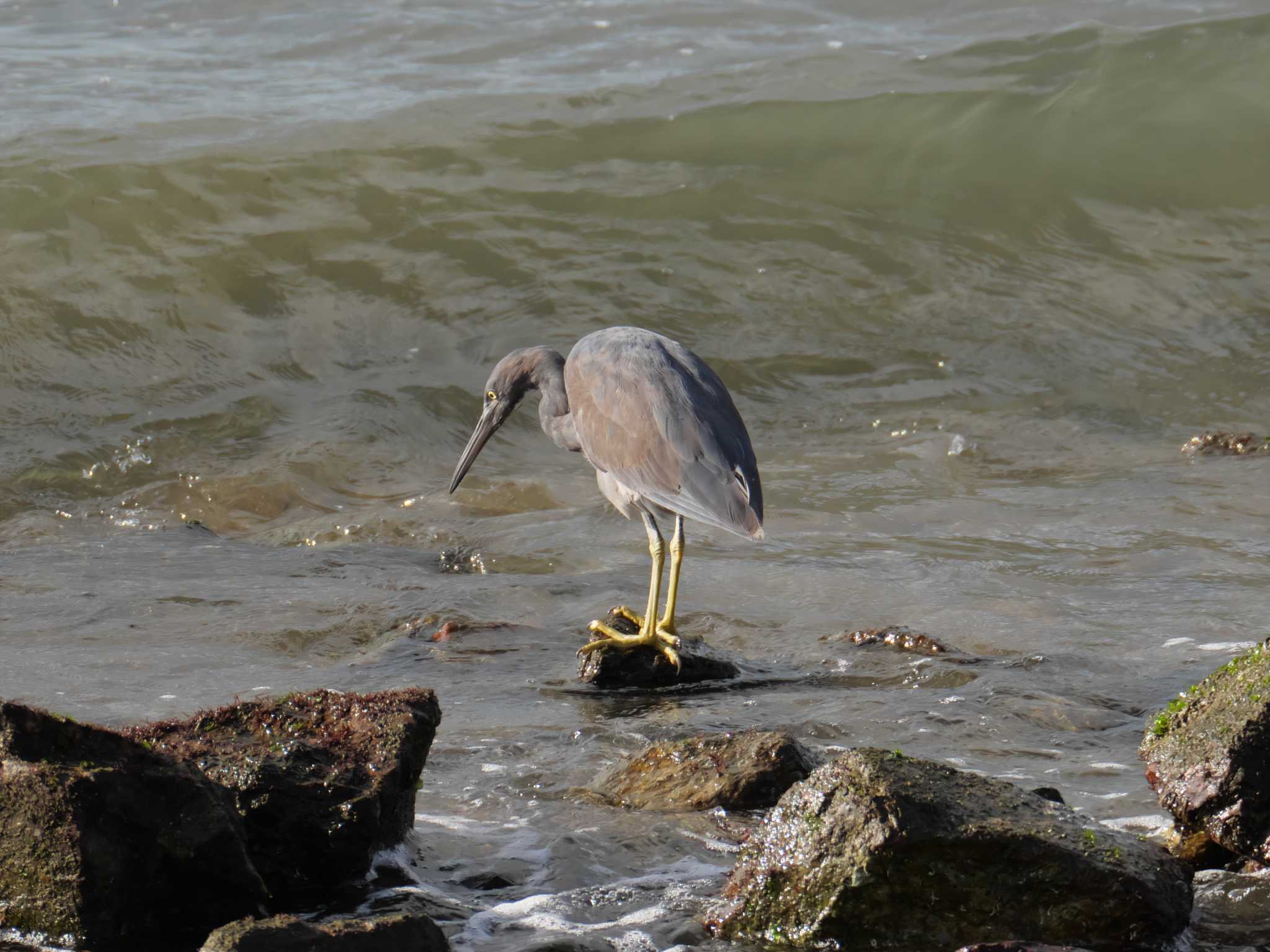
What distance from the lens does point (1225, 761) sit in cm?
260

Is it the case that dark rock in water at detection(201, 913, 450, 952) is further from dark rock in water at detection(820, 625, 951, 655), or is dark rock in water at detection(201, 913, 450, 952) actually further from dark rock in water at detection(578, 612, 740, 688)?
dark rock in water at detection(820, 625, 951, 655)

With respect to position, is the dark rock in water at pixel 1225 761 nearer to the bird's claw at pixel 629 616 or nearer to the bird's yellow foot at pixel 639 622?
the bird's yellow foot at pixel 639 622

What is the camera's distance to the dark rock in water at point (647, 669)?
4.07 meters

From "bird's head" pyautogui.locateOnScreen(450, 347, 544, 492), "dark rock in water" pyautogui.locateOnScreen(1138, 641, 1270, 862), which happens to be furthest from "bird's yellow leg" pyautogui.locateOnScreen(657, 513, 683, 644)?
"dark rock in water" pyautogui.locateOnScreen(1138, 641, 1270, 862)

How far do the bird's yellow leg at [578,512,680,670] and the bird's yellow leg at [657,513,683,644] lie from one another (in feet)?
0.13

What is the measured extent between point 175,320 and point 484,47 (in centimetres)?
496

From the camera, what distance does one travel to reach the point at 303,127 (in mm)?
10469

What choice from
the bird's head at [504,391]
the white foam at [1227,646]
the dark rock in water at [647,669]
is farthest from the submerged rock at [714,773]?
the bird's head at [504,391]

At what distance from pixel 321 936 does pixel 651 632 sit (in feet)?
7.13

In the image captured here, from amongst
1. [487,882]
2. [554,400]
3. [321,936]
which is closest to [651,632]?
[554,400]

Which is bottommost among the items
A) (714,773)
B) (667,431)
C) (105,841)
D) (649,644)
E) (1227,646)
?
(1227,646)

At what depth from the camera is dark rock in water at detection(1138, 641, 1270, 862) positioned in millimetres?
2588

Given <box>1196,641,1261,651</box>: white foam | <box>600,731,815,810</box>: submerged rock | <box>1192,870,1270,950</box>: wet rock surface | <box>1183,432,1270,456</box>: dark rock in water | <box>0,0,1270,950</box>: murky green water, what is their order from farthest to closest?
<box>1183,432,1270,456</box>: dark rock in water < <box>1196,641,1261,651</box>: white foam < <box>0,0,1270,950</box>: murky green water < <box>600,731,815,810</box>: submerged rock < <box>1192,870,1270,950</box>: wet rock surface

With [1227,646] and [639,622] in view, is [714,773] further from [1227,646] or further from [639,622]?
[1227,646]
